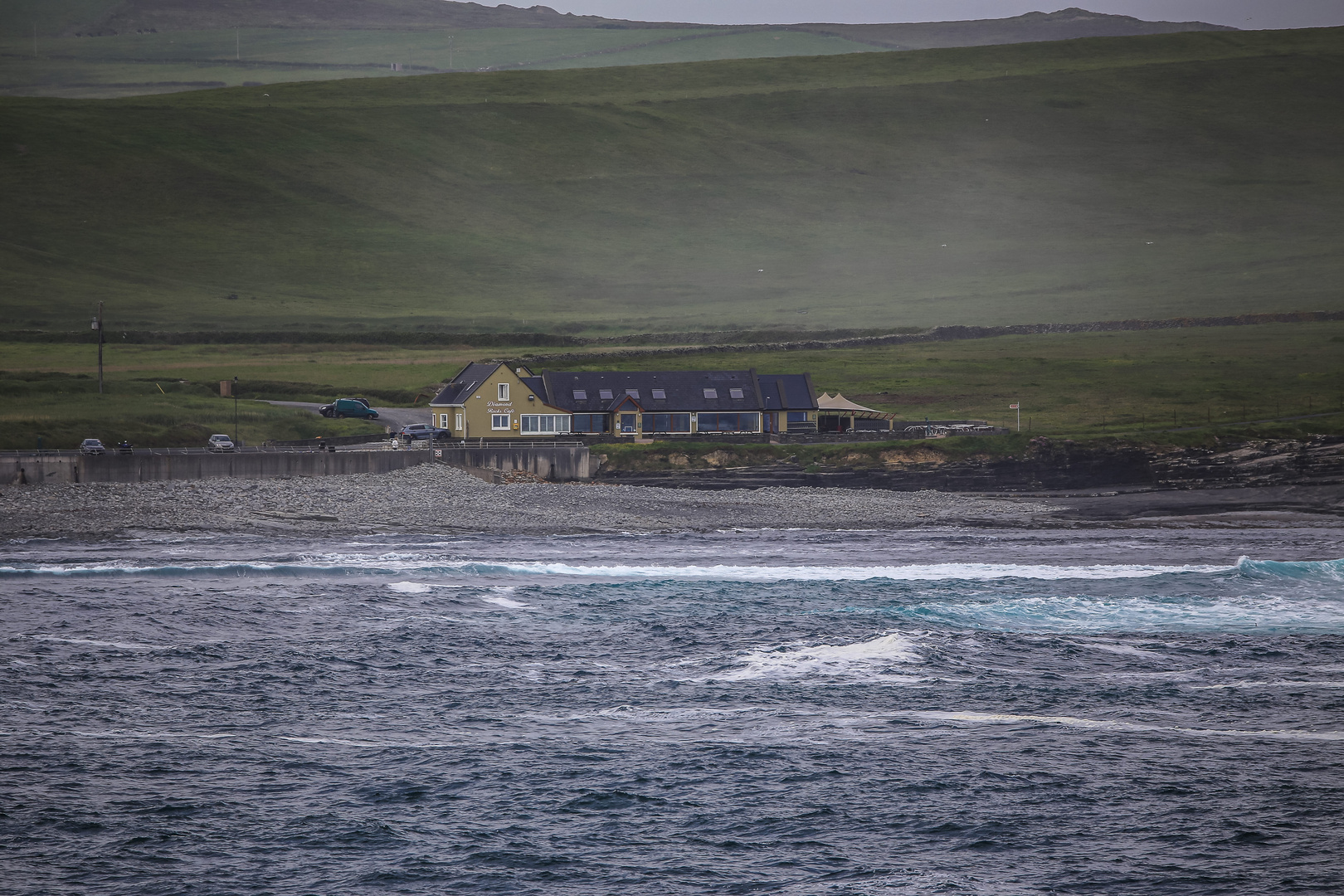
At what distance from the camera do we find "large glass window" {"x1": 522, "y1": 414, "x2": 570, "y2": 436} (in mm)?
88125

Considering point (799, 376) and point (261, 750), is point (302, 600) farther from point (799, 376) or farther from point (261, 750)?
point (799, 376)

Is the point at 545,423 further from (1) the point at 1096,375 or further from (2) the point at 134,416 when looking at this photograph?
(1) the point at 1096,375

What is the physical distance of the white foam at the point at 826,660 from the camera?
29188 millimetres

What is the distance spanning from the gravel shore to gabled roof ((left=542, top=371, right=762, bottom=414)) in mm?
14522

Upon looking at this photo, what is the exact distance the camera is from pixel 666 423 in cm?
8881

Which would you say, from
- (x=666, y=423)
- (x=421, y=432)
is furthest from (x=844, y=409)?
(x=421, y=432)

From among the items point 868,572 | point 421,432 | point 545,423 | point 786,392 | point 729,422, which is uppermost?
point 786,392

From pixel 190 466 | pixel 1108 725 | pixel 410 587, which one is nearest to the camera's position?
pixel 1108 725

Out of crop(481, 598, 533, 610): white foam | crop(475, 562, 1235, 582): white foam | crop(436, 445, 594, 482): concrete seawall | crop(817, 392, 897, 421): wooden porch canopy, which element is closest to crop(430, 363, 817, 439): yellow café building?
crop(817, 392, 897, 421): wooden porch canopy

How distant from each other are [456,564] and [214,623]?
476 inches

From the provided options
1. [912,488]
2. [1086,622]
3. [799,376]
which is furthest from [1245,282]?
[1086,622]

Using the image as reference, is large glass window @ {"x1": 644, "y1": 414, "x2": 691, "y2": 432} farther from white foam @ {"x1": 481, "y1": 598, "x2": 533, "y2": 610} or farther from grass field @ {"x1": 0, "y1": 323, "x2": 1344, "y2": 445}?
white foam @ {"x1": 481, "y1": 598, "x2": 533, "y2": 610}

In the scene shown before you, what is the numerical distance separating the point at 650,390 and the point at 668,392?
135cm

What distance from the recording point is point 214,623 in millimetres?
34719
